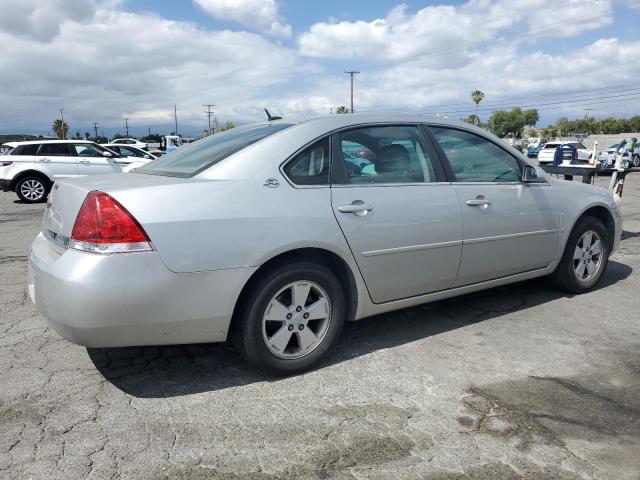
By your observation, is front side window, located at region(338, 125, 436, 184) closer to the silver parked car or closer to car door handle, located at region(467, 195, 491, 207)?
the silver parked car

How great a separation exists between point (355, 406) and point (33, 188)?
13330mm

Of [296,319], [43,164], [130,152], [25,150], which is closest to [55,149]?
[43,164]

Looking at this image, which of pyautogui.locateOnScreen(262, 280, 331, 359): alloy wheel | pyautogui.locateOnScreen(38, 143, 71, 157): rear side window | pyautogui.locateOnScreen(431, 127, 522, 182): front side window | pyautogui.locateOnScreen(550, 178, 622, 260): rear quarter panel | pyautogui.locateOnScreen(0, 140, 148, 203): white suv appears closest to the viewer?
pyautogui.locateOnScreen(262, 280, 331, 359): alloy wheel

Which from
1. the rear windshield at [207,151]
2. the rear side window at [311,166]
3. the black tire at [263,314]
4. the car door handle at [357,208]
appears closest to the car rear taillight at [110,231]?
the rear windshield at [207,151]

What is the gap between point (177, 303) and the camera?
9.21ft

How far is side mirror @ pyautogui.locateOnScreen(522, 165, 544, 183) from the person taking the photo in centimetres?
425

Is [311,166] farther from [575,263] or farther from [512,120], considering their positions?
[512,120]

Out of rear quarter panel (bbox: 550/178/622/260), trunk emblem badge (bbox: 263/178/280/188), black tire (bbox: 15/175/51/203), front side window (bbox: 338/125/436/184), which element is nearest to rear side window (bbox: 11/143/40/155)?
black tire (bbox: 15/175/51/203)

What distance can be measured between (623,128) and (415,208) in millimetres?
92200

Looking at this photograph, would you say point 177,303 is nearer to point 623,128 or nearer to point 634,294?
point 634,294

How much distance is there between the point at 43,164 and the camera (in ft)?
44.9

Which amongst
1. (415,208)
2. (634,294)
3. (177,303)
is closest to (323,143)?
(415,208)

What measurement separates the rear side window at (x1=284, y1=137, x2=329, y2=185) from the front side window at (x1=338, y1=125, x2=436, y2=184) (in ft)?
0.48

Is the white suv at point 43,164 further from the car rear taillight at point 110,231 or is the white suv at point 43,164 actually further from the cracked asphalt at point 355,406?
the car rear taillight at point 110,231
